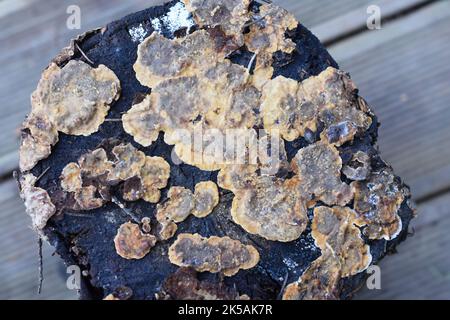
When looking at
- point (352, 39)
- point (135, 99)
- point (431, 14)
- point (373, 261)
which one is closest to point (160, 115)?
point (135, 99)

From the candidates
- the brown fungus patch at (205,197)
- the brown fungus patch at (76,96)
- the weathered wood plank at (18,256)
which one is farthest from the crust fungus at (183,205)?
the weathered wood plank at (18,256)

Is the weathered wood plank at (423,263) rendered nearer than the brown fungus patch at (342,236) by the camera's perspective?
No

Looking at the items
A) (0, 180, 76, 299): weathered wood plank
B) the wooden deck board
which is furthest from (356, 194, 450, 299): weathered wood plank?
(0, 180, 76, 299): weathered wood plank

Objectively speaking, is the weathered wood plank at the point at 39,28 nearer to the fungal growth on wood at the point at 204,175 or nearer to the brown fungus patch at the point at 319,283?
the fungal growth on wood at the point at 204,175

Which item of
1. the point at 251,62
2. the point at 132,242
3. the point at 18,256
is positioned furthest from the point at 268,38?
the point at 18,256

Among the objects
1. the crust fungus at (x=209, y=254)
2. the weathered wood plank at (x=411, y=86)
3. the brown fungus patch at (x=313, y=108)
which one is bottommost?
the weathered wood plank at (x=411, y=86)

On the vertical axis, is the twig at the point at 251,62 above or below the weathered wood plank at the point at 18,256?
above
